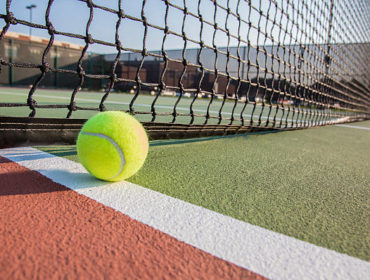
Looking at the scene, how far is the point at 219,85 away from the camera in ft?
43.5

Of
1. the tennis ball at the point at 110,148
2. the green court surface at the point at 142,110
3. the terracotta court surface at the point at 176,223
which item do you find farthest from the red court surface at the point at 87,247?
the green court surface at the point at 142,110

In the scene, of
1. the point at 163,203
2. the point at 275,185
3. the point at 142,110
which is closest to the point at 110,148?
the point at 163,203

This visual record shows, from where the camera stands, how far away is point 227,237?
68cm

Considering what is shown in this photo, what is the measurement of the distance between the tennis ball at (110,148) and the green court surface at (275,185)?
0.10 metres

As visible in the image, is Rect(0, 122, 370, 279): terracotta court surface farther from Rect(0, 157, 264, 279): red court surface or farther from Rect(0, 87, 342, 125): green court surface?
Rect(0, 87, 342, 125): green court surface

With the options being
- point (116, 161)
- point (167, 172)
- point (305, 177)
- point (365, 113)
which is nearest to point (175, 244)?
point (116, 161)

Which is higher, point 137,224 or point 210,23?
point 210,23

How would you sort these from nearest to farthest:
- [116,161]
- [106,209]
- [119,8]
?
[106,209] < [116,161] < [119,8]

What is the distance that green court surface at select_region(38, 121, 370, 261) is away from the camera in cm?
77

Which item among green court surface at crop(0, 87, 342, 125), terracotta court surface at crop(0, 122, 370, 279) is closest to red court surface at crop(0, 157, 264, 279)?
terracotta court surface at crop(0, 122, 370, 279)

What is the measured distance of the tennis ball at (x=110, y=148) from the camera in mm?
948

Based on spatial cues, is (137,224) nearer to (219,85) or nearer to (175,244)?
(175,244)

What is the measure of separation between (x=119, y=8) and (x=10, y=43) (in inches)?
518

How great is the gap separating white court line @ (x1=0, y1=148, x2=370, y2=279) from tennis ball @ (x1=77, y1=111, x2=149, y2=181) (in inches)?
2.2
